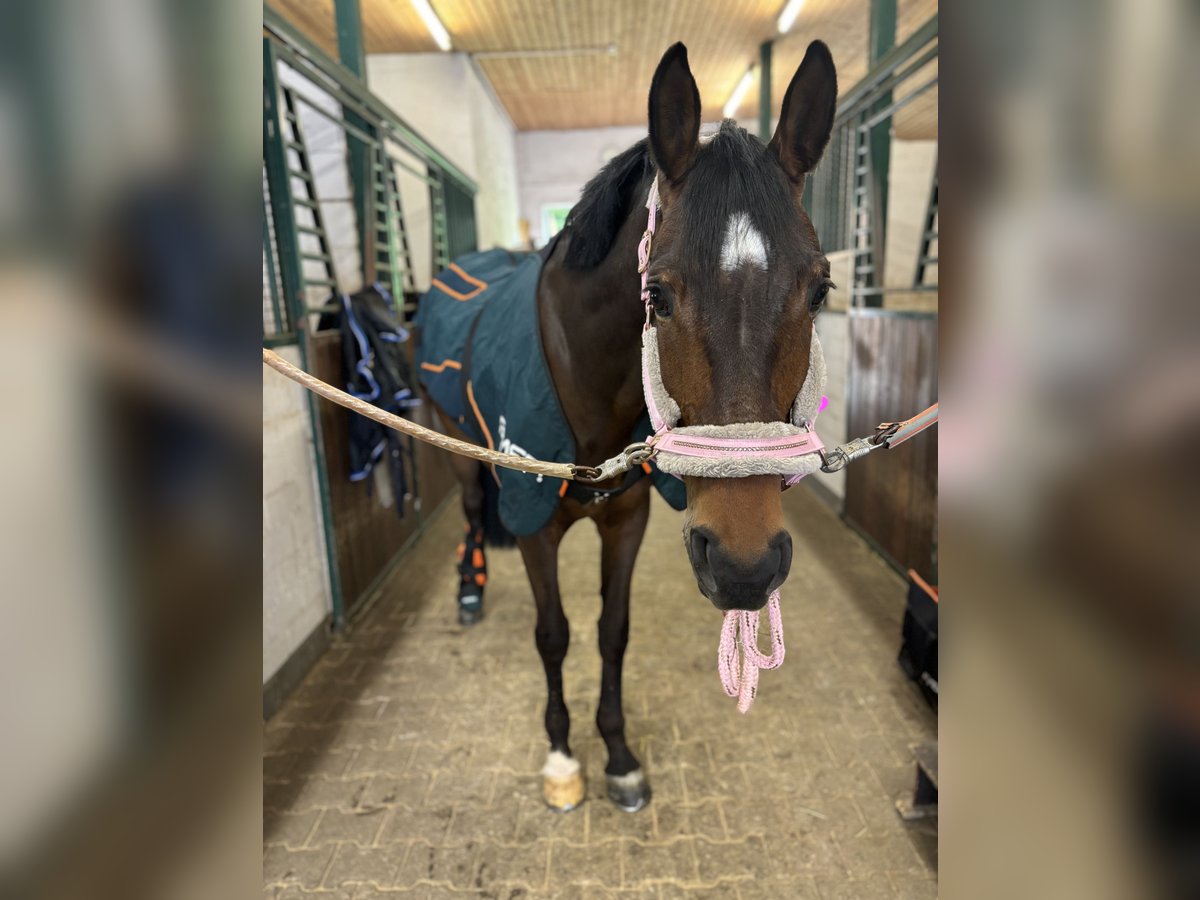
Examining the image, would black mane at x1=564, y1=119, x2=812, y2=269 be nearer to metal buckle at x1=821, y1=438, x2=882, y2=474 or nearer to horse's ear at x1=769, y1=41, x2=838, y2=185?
horse's ear at x1=769, y1=41, x2=838, y2=185

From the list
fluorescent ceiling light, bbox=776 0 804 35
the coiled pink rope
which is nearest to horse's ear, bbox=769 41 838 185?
the coiled pink rope

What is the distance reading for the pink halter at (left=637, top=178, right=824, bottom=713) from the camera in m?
0.94

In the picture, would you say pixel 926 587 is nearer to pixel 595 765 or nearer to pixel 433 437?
pixel 595 765

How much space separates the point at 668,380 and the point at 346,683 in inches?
81.4

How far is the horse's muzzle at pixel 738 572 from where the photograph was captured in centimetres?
94

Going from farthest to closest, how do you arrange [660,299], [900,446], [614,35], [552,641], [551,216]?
[551,216]
[614,35]
[900,446]
[552,641]
[660,299]

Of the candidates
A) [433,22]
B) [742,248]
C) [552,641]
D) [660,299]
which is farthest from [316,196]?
[433,22]

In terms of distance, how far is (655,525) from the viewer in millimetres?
4152

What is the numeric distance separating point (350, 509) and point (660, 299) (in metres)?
2.41

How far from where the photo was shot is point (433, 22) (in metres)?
5.55

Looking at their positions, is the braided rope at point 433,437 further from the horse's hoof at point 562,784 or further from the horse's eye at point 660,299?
the horse's hoof at point 562,784
